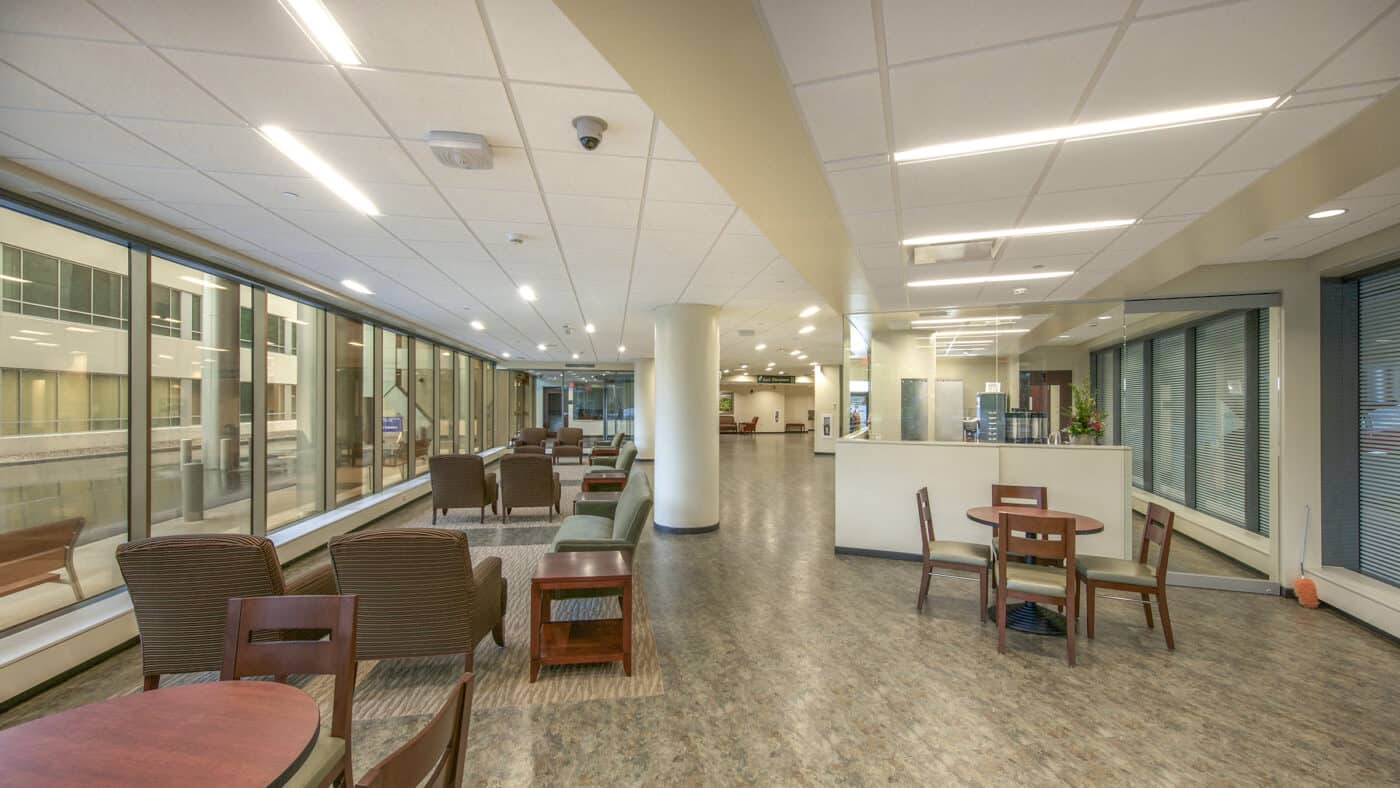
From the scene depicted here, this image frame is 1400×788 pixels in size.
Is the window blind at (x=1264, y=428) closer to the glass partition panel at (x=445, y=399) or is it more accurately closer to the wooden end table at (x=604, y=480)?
the wooden end table at (x=604, y=480)

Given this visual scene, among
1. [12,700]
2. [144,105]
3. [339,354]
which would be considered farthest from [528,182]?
[339,354]

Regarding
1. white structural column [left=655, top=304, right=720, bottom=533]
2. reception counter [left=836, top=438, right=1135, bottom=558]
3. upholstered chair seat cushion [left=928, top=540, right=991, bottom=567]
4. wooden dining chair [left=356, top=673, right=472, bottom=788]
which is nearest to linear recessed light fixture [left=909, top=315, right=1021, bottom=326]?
reception counter [left=836, top=438, right=1135, bottom=558]

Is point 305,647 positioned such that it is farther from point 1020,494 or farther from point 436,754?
point 1020,494

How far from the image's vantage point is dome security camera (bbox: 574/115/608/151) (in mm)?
2309

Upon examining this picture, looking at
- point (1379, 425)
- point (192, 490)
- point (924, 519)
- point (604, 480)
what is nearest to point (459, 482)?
point (604, 480)

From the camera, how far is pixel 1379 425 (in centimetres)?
408

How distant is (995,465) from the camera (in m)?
5.38

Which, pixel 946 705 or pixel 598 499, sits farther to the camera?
pixel 598 499

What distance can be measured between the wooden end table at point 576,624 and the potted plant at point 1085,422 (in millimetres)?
4909

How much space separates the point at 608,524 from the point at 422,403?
284 inches

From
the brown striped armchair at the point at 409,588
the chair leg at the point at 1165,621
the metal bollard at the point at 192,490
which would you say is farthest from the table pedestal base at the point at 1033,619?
the metal bollard at the point at 192,490

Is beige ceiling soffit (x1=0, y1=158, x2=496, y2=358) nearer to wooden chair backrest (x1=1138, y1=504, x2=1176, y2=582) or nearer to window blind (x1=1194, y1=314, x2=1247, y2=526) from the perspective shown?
wooden chair backrest (x1=1138, y1=504, x2=1176, y2=582)

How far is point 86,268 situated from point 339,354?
3.57m

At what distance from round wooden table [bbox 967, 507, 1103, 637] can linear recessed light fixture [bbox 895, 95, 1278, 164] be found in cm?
233
